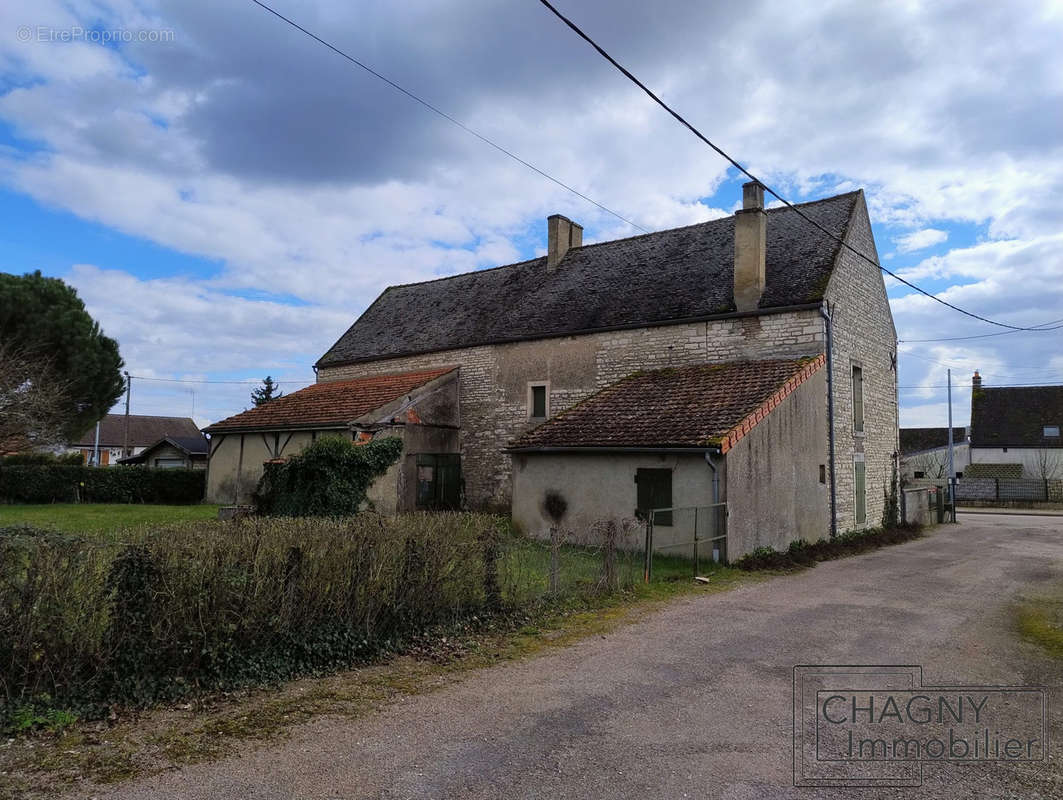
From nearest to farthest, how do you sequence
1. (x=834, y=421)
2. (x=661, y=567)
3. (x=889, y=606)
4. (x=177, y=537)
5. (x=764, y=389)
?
(x=177, y=537), (x=889, y=606), (x=661, y=567), (x=764, y=389), (x=834, y=421)

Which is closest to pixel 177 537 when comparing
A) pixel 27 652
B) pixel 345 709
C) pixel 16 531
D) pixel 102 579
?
pixel 102 579

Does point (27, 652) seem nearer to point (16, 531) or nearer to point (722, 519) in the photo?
point (16, 531)

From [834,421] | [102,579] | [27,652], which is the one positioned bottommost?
[27,652]

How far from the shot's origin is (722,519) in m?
13.4

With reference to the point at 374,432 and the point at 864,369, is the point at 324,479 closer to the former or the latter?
the point at 374,432

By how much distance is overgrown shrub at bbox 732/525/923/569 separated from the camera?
45.6 ft

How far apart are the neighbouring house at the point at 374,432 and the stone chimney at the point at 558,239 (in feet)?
17.5

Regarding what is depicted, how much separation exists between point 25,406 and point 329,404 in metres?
9.59

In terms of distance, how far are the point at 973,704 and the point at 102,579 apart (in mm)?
6892

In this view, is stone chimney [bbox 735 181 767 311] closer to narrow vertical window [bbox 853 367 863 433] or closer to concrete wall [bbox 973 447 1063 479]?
narrow vertical window [bbox 853 367 863 433]

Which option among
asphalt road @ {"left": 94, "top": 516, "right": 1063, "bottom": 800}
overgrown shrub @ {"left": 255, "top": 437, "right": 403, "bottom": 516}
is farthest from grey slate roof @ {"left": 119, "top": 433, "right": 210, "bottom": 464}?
asphalt road @ {"left": 94, "top": 516, "right": 1063, "bottom": 800}

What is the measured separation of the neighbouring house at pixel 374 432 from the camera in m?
20.3

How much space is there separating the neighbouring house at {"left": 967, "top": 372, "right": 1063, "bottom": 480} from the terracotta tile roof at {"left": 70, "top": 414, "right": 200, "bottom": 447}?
60470 millimetres

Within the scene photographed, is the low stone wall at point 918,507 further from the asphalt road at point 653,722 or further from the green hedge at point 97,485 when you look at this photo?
the green hedge at point 97,485
